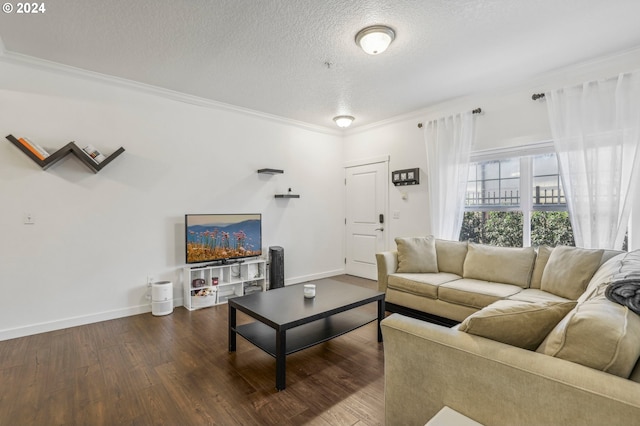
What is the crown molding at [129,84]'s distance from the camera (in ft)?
9.91

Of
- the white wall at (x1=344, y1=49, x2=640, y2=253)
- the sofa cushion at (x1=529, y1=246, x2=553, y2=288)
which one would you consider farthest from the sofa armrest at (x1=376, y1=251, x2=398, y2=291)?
the sofa cushion at (x1=529, y1=246, x2=553, y2=288)

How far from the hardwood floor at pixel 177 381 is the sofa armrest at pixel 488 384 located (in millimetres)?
625

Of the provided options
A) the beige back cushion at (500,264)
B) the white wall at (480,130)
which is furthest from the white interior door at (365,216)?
the beige back cushion at (500,264)

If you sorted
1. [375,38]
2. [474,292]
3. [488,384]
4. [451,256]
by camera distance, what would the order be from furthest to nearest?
[451,256], [474,292], [375,38], [488,384]

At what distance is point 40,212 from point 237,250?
217 cm

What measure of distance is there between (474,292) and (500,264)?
591 mm

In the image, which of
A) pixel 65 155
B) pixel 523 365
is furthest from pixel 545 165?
pixel 65 155

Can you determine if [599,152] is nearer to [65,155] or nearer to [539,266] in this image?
[539,266]

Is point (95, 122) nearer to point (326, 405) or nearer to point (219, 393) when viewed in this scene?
point (219, 393)

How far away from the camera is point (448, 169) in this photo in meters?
4.27

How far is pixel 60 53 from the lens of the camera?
9.74ft

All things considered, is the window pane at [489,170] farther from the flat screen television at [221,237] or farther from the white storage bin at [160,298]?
the white storage bin at [160,298]

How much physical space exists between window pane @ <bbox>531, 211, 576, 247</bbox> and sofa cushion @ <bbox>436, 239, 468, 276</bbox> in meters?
0.85

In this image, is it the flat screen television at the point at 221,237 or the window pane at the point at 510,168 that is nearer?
the window pane at the point at 510,168
